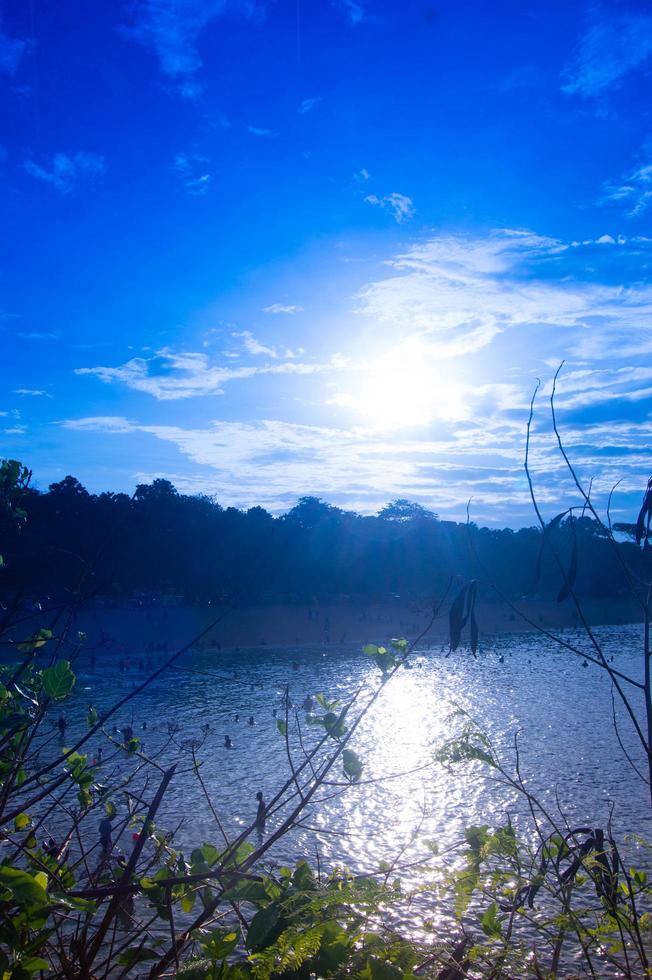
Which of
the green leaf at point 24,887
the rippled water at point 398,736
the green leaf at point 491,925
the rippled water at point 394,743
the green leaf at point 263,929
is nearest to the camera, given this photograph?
the green leaf at point 24,887

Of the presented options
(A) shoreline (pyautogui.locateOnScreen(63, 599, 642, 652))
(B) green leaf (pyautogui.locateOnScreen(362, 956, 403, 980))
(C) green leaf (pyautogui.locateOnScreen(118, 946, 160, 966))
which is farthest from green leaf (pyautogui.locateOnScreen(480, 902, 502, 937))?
(A) shoreline (pyautogui.locateOnScreen(63, 599, 642, 652))

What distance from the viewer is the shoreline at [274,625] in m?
45.1

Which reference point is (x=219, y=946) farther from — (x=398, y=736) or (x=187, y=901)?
(x=398, y=736)

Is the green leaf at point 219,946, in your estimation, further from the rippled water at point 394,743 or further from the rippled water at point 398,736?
the rippled water at point 398,736

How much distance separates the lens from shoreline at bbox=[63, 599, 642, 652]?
1777 inches

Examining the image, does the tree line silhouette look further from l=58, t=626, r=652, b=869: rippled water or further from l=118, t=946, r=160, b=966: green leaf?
l=118, t=946, r=160, b=966: green leaf

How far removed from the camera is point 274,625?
51.0 m

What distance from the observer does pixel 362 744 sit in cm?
2230

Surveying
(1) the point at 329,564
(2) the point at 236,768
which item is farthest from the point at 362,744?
(1) the point at 329,564

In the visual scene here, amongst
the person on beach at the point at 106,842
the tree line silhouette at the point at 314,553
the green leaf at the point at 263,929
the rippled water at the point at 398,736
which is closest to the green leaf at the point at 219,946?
the green leaf at the point at 263,929

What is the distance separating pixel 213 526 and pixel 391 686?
21143 millimetres

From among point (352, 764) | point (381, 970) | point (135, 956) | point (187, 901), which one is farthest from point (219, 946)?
point (352, 764)

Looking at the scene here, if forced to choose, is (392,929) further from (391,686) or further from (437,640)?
(437,640)

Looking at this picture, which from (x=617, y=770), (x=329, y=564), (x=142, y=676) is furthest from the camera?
(x=329, y=564)
